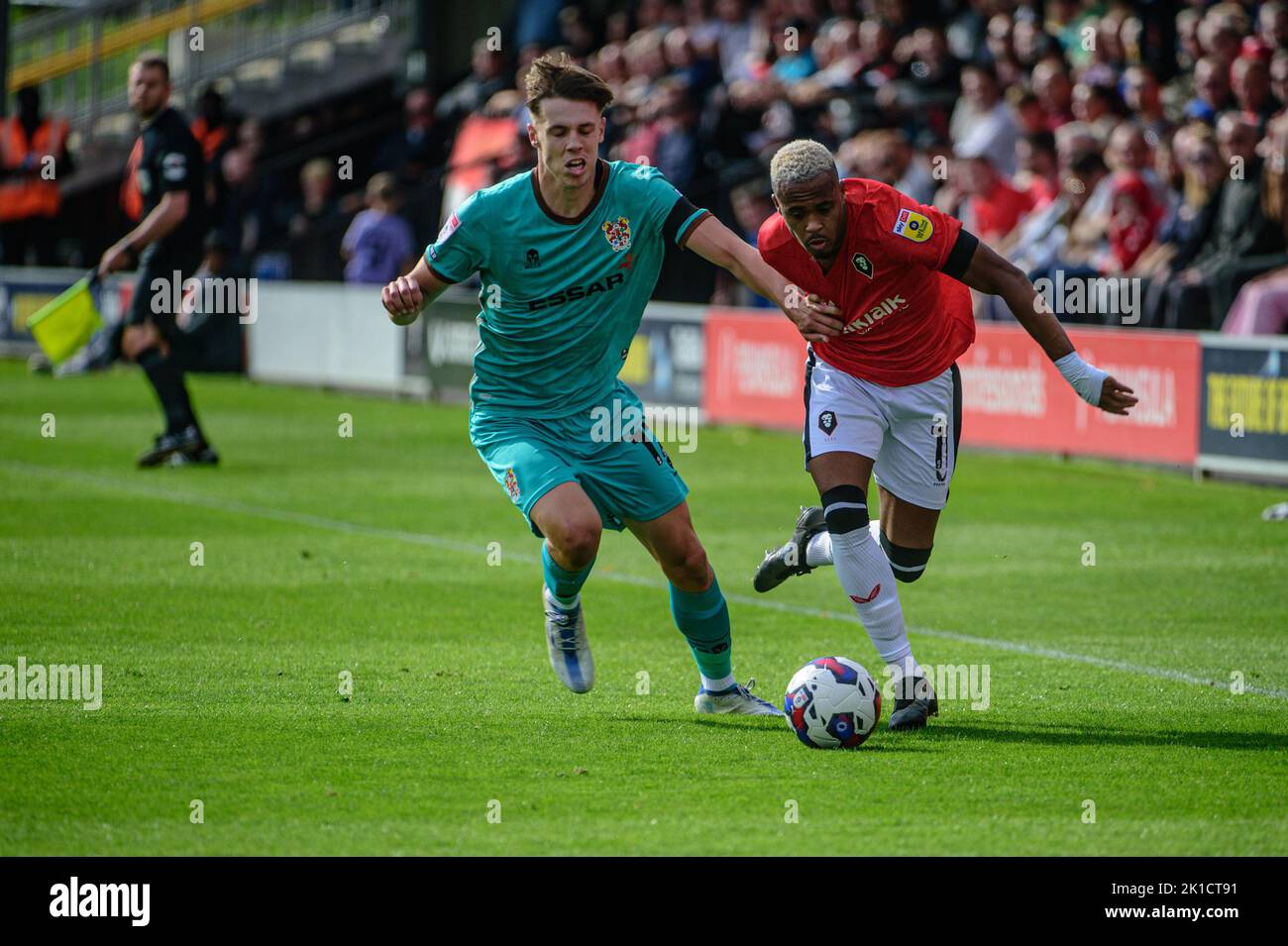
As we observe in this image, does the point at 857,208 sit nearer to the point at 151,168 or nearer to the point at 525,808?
the point at 525,808

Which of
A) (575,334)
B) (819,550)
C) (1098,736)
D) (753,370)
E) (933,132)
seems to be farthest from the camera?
(933,132)

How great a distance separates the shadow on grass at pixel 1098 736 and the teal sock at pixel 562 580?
138 cm

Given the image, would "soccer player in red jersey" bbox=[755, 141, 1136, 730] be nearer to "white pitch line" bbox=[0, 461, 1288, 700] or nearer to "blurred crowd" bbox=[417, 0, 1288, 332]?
"white pitch line" bbox=[0, 461, 1288, 700]

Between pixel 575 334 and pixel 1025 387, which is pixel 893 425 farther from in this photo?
pixel 1025 387

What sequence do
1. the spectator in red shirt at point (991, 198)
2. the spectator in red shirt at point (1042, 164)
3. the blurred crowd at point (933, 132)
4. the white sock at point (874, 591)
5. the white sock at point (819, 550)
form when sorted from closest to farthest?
the white sock at point (874, 591), the white sock at point (819, 550), the blurred crowd at point (933, 132), the spectator in red shirt at point (1042, 164), the spectator in red shirt at point (991, 198)

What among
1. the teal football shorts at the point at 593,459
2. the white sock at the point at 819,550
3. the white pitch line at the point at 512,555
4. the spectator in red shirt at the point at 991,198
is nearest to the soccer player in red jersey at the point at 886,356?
the white sock at the point at 819,550

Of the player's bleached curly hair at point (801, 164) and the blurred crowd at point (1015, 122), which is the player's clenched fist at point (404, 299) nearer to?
the player's bleached curly hair at point (801, 164)

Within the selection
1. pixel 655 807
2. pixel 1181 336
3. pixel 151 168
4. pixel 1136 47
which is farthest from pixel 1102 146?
pixel 655 807

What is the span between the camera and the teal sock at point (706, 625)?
24.2ft

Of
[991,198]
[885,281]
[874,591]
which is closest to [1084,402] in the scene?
[991,198]

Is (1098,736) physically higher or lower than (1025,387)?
lower

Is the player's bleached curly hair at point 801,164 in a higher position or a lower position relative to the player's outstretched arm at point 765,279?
higher

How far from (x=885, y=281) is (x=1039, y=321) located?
26.4 inches

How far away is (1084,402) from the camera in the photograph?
1475cm
